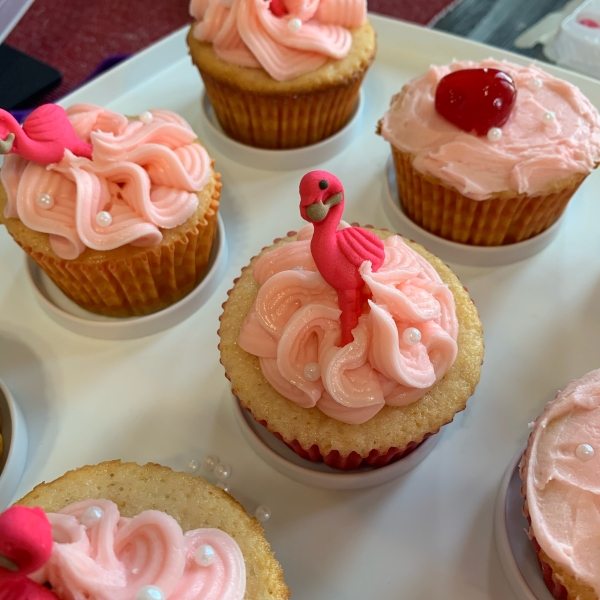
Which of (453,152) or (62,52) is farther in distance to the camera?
(62,52)

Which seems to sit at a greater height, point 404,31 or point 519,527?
point 404,31

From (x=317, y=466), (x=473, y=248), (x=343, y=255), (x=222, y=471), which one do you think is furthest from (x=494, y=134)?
(x=222, y=471)

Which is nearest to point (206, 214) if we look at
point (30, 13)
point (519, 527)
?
point (519, 527)

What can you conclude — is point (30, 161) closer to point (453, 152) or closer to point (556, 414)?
point (453, 152)

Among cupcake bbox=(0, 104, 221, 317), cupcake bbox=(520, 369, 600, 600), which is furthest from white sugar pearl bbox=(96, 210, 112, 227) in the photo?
cupcake bbox=(520, 369, 600, 600)

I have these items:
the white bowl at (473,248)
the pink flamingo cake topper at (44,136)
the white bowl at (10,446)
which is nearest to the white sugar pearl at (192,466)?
the white bowl at (10,446)

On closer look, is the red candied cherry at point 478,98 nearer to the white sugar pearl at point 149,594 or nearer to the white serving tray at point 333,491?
the white serving tray at point 333,491
